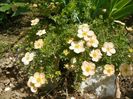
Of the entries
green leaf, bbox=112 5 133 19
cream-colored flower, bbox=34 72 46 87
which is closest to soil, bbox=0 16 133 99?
cream-colored flower, bbox=34 72 46 87

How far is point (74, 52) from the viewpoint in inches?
114

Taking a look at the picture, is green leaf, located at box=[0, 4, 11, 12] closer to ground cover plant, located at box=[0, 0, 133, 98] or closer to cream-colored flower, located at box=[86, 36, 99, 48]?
ground cover plant, located at box=[0, 0, 133, 98]

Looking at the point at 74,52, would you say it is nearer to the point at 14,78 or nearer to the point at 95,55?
the point at 95,55

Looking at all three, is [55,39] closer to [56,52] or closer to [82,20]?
[56,52]

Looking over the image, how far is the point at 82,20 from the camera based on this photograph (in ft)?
10.9

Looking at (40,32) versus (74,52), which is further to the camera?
(40,32)

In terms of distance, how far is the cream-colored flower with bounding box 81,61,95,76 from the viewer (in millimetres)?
2801

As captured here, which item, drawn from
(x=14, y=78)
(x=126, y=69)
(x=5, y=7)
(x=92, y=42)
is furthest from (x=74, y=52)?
(x=5, y=7)

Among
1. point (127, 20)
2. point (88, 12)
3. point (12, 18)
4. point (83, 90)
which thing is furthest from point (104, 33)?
point (12, 18)

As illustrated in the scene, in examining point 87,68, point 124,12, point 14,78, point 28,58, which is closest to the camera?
point 87,68

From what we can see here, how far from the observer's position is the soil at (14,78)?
3.03 meters

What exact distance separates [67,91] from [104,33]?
53cm

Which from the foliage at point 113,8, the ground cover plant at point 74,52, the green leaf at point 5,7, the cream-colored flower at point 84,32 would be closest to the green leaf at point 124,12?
the foliage at point 113,8

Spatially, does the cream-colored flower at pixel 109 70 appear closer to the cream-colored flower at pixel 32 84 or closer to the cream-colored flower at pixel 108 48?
the cream-colored flower at pixel 108 48
